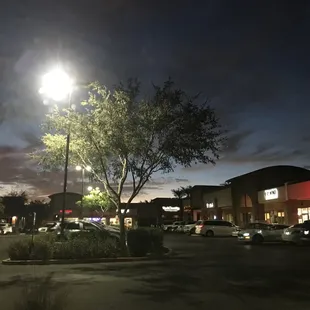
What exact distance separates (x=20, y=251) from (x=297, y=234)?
18.8m

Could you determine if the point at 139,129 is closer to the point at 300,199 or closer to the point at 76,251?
the point at 76,251

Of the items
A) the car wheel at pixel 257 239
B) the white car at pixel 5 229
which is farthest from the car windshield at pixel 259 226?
the white car at pixel 5 229

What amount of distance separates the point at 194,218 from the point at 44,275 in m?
65.2

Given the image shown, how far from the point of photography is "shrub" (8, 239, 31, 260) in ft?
58.9

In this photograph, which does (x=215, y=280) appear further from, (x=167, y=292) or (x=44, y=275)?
(x=44, y=275)

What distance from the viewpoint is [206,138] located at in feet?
64.8

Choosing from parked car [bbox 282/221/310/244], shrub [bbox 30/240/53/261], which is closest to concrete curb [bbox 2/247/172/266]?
shrub [bbox 30/240/53/261]

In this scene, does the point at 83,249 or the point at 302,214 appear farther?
the point at 302,214

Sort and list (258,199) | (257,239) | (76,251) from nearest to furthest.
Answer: (76,251)
(257,239)
(258,199)

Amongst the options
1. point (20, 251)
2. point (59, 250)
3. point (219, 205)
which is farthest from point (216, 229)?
point (20, 251)

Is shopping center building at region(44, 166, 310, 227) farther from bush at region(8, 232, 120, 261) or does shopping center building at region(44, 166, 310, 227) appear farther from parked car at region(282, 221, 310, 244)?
bush at region(8, 232, 120, 261)

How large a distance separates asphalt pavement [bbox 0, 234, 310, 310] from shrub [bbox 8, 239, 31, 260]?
1.44 m

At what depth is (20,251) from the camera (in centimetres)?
1803

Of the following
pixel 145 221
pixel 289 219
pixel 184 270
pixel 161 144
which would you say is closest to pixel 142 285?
pixel 184 270
